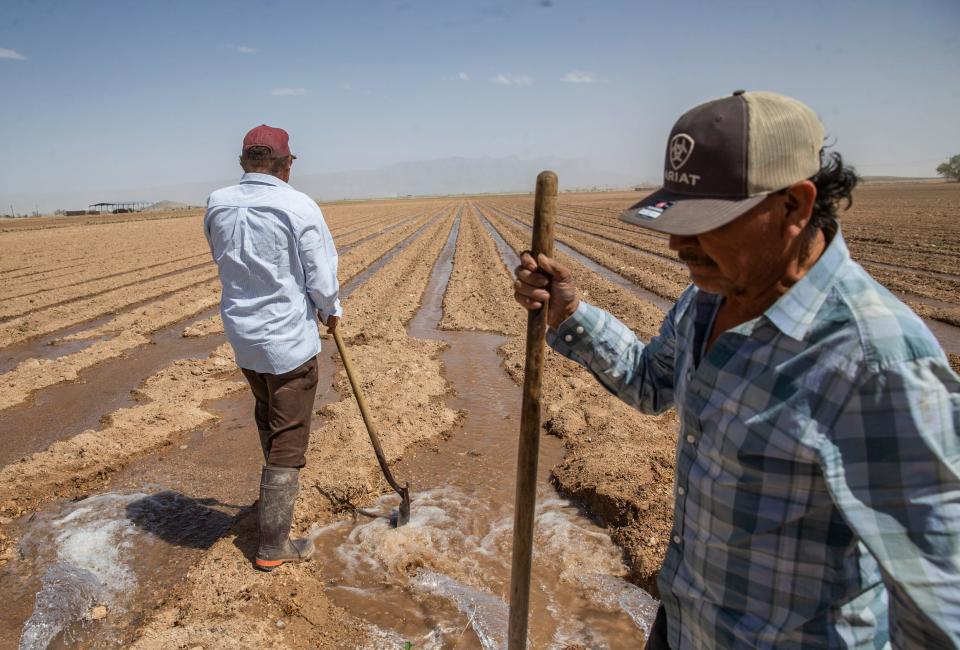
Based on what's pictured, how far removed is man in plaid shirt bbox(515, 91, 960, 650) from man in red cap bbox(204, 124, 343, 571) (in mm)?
1901

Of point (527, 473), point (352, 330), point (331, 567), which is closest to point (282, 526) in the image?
point (331, 567)

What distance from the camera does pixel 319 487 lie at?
3.88 m

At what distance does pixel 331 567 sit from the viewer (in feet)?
10.7

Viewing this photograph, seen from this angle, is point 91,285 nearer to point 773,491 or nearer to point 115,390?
point 115,390

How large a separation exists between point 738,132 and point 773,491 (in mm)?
629

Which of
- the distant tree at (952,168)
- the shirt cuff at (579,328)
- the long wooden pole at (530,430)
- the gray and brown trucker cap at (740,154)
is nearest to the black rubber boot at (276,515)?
the long wooden pole at (530,430)

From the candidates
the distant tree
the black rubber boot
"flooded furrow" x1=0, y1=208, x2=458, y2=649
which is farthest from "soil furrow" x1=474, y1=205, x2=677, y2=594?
the distant tree

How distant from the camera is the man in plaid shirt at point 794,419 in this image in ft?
2.80

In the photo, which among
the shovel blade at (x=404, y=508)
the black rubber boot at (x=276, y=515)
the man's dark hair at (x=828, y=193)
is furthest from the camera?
the shovel blade at (x=404, y=508)

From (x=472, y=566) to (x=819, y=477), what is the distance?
2.59 metres

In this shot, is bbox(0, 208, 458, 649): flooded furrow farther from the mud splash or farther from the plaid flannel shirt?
the plaid flannel shirt

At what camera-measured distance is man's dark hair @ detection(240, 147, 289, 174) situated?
274 cm

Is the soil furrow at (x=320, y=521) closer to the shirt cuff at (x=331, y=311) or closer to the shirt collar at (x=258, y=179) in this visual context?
the shirt cuff at (x=331, y=311)

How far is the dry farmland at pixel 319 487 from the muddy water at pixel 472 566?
1cm
